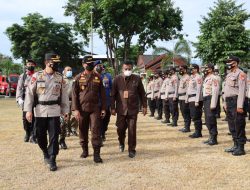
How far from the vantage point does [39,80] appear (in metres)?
6.93

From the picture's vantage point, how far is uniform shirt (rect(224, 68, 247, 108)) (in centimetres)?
775

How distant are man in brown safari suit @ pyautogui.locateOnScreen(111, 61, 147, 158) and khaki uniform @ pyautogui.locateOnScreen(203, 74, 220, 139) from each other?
6.32 feet

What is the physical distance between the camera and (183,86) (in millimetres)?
12125

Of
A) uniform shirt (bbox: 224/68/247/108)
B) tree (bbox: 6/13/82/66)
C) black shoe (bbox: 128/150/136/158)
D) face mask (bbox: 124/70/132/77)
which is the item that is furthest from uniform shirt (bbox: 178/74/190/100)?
tree (bbox: 6/13/82/66)

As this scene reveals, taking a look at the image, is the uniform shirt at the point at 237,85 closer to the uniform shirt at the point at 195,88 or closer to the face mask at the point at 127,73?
the face mask at the point at 127,73

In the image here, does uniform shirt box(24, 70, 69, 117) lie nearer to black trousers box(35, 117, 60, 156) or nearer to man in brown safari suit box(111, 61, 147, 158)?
black trousers box(35, 117, 60, 156)

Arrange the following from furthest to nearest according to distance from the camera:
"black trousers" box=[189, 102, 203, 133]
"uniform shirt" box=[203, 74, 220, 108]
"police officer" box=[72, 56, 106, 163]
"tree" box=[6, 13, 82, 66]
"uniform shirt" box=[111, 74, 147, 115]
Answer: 1. "tree" box=[6, 13, 82, 66]
2. "black trousers" box=[189, 102, 203, 133]
3. "uniform shirt" box=[203, 74, 220, 108]
4. "uniform shirt" box=[111, 74, 147, 115]
5. "police officer" box=[72, 56, 106, 163]

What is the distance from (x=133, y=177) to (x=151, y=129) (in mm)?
6133

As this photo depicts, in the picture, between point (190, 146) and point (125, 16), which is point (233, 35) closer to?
point (125, 16)

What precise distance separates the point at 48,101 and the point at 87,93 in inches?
34.9

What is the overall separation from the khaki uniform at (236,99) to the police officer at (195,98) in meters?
2.15

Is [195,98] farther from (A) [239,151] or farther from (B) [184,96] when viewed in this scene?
(A) [239,151]

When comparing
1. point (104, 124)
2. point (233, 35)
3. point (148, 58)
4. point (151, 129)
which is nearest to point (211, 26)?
point (233, 35)

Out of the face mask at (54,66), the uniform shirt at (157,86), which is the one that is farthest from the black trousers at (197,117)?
the uniform shirt at (157,86)
